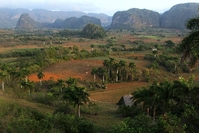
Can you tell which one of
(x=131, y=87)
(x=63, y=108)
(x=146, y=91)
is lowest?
(x=131, y=87)

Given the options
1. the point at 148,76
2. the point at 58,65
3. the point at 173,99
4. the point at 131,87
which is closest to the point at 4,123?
the point at 173,99

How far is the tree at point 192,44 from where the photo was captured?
11273mm

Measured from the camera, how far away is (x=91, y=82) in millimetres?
51469

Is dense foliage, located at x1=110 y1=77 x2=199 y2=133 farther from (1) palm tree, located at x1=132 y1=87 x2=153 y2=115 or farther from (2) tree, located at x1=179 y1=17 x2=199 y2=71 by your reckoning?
(2) tree, located at x1=179 y1=17 x2=199 y2=71

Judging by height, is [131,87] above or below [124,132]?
below

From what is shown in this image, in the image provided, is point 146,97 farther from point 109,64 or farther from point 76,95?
point 109,64

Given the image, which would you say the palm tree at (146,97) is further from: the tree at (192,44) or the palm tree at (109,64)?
the palm tree at (109,64)

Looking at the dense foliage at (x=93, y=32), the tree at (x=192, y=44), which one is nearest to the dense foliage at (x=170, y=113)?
the tree at (x=192, y=44)

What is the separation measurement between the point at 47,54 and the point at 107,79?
24.7m

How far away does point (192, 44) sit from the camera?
11461 mm

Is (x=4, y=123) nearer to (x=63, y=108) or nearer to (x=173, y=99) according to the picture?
(x=63, y=108)

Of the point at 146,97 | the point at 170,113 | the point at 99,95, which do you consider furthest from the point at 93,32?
the point at 170,113

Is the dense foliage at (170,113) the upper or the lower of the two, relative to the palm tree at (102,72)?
upper

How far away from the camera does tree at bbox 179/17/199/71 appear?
11273 millimetres
